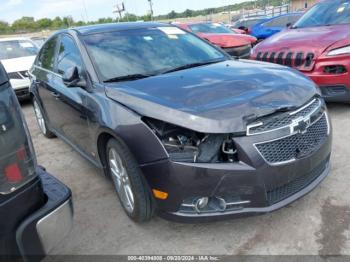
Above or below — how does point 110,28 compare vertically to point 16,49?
above

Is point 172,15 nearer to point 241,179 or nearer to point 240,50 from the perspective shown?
point 240,50

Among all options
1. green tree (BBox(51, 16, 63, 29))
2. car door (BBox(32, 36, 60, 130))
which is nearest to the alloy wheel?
car door (BBox(32, 36, 60, 130))

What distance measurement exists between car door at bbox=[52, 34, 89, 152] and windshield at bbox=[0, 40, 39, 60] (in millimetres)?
5242

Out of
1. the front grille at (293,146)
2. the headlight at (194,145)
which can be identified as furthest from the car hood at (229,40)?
the headlight at (194,145)

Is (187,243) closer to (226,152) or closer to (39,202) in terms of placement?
(226,152)

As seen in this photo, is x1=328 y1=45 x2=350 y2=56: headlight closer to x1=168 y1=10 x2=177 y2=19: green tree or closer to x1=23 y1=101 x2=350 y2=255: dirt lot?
x1=23 y1=101 x2=350 y2=255: dirt lot

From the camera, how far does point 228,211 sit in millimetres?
2312

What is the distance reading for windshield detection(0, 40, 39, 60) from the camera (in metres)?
8.49

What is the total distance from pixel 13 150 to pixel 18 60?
728 cm

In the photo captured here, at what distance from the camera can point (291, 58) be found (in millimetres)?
4859

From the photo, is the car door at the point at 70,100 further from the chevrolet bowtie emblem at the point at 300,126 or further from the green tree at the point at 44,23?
the green tree at the point at 44,23

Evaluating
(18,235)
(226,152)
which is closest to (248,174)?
(226,152)

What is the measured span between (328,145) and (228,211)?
41.1 inches

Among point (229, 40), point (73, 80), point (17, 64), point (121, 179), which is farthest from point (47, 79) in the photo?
point (229, 40)
